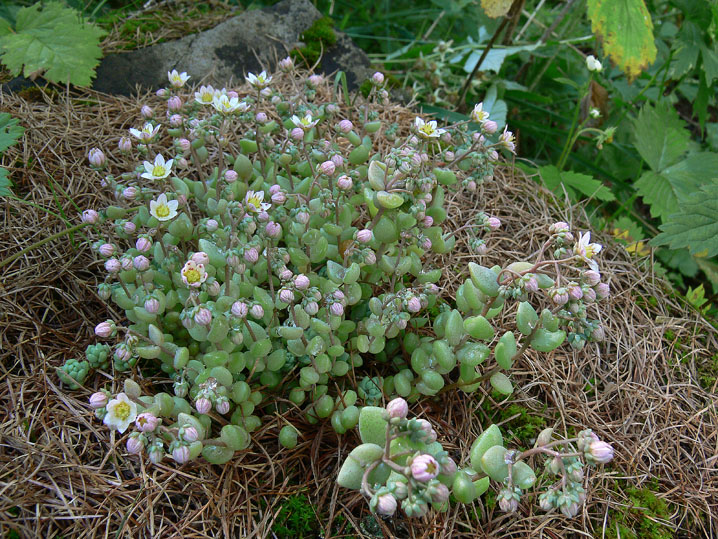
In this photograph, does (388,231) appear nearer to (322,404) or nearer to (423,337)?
(423,337)

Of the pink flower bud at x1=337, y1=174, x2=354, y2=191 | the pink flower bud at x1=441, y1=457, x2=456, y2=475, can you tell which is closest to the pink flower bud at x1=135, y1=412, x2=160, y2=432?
the pink flower bud at x1=441, y1=457, x2=456, y2=475

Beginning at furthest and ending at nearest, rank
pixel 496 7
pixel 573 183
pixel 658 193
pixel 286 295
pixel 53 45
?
pixel 658 193 < pixel 573 183 < pixel 496 7 < pixel 53 45 < pixel 286 295

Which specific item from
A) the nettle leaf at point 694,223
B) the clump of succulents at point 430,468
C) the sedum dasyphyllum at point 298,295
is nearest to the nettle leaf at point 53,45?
the sedum dasyphyllum at point 298,295

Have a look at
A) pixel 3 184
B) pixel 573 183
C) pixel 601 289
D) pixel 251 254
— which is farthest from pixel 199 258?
pixel 573 183

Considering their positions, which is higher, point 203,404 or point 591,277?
point 591,277

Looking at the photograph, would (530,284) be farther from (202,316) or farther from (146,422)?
(146,422)

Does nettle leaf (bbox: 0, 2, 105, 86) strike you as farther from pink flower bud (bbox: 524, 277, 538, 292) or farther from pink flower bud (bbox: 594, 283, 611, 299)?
pink flower bud (bbox: 594, 283, 611, 299)
